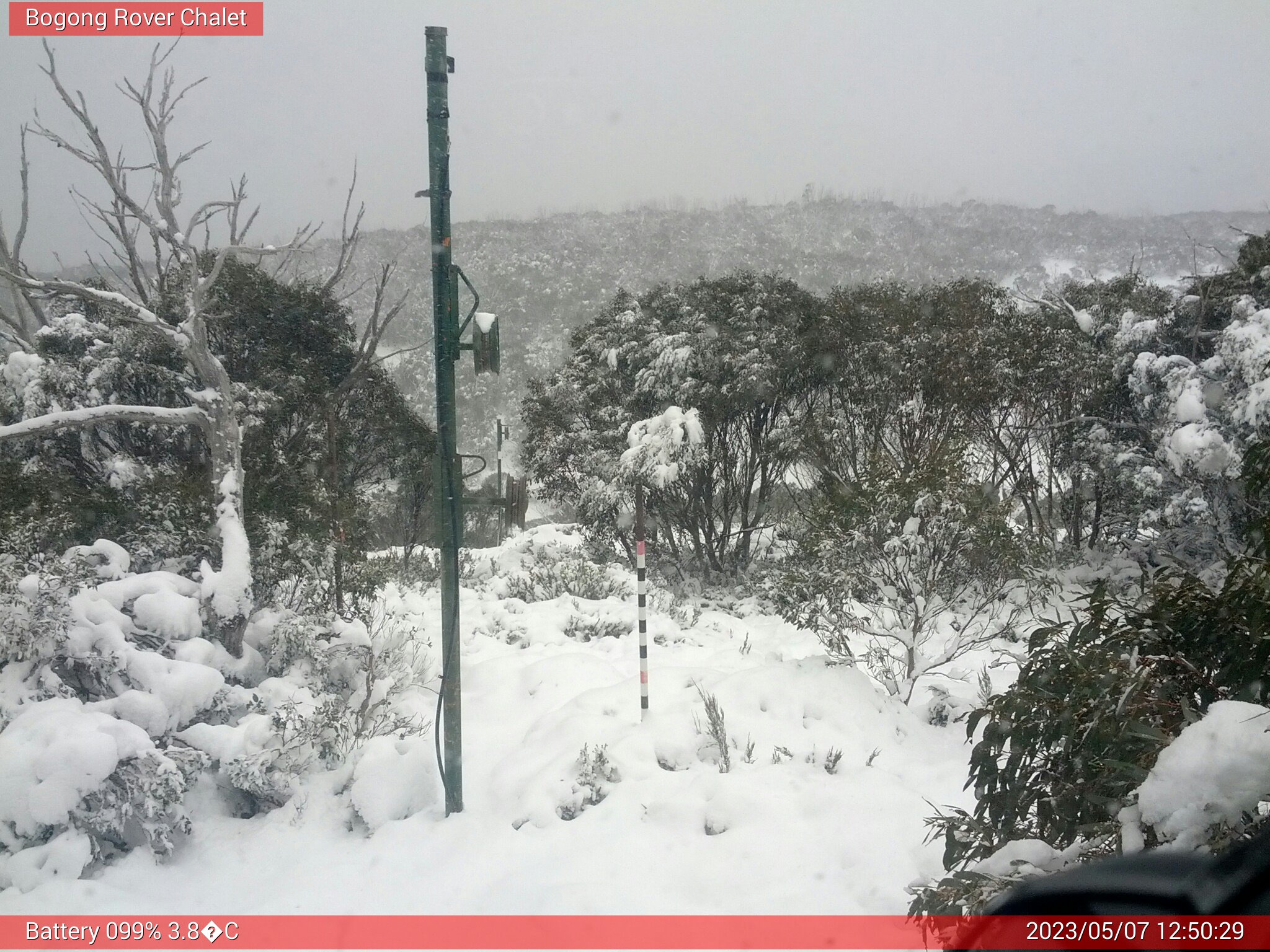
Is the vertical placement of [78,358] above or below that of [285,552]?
above

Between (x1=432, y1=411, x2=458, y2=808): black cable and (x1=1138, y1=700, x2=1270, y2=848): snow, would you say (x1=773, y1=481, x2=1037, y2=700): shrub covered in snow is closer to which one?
Answer: (x1=432, y1=411, x2=458, y2=808): black cable

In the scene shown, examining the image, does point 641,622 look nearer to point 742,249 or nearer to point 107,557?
point 107,557

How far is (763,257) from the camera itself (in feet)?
132

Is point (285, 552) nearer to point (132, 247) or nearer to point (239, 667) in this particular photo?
point (239, 667)

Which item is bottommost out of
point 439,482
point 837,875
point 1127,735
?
point 837,875

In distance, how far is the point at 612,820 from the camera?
13.6ft

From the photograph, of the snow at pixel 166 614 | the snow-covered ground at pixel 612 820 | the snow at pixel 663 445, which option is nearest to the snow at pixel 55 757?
the snow-covered ground at pixel 612 820

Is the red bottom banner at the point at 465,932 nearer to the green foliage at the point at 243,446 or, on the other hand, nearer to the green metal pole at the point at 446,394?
the green metal pole at the point at 446,394

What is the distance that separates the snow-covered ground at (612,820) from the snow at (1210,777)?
1.87m

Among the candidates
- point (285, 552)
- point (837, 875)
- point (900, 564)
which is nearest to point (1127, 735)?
point (837, 875)

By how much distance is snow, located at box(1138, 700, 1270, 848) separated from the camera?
1.64 meters

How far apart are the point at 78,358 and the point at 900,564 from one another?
7696 mm

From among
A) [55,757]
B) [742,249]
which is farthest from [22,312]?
[742,249]

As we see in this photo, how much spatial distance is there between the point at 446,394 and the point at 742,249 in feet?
134
